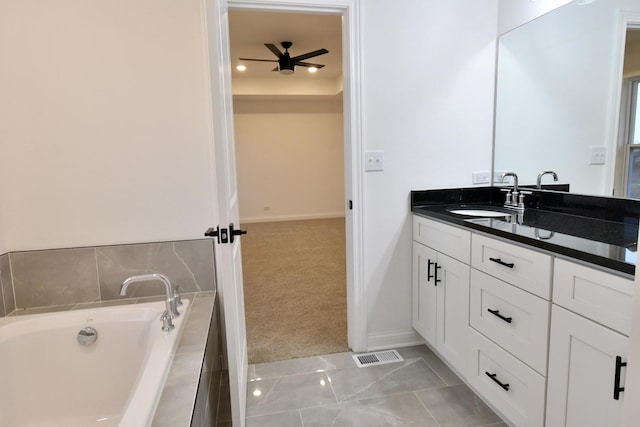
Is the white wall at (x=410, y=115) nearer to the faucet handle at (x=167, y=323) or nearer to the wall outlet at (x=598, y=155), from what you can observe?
the wall outlet at (x=598, y=155)

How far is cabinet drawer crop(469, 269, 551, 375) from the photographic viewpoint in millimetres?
1295

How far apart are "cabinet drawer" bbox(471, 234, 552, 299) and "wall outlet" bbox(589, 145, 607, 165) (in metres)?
0.72

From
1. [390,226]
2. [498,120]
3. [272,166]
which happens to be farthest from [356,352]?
[272,166]

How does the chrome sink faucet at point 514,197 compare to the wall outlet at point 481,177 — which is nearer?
the chrome sink faucet at point 514,197

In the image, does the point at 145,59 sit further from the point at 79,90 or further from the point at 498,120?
the point at 498,120

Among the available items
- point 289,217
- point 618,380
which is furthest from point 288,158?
point 618,380

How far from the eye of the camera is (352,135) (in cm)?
208

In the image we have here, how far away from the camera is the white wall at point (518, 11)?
199 cm

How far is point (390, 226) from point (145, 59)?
1.60 metres

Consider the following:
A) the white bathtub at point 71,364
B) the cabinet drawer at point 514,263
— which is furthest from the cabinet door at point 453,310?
the white bathtub at point 71,364

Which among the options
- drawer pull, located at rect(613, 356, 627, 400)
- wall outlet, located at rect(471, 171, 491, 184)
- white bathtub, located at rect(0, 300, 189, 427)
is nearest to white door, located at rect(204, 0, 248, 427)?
white bathtub, located at rect(0, 300, 189, 427)

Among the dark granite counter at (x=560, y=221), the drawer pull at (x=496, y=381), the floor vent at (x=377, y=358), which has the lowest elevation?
the floor vent at (x=377, y=358)

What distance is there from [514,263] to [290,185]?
5739 millimetres

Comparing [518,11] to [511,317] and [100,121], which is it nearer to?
[511,317]
